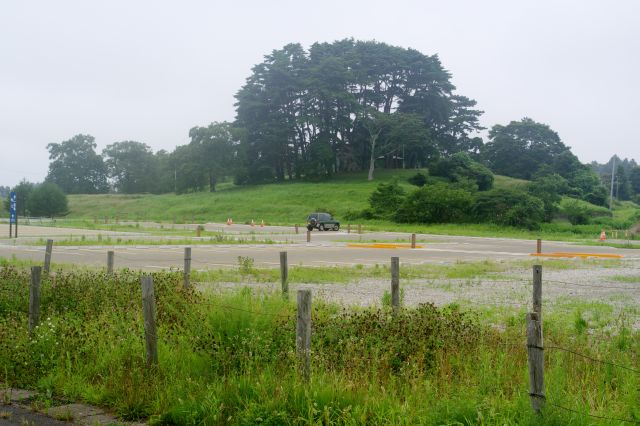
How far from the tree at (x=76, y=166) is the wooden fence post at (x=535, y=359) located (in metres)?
136

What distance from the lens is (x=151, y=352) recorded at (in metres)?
6.54

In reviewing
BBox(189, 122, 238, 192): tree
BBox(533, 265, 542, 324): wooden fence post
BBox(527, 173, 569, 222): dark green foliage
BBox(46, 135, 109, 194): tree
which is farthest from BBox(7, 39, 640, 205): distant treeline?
BBox(533, 265, 542, 324): wooden fence post

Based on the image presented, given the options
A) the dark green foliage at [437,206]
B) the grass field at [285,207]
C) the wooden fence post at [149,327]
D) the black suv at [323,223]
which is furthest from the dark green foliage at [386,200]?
the wooden fence post at [149,327]

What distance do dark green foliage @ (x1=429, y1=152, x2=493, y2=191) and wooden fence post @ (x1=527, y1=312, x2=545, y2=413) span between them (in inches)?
2831

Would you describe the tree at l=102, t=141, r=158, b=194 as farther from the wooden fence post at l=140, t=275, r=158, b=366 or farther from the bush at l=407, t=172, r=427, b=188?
the wooden fence post at l=140, t=275, r=158, b=366

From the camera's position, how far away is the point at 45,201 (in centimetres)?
9025

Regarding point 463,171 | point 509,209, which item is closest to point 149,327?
point 509,209

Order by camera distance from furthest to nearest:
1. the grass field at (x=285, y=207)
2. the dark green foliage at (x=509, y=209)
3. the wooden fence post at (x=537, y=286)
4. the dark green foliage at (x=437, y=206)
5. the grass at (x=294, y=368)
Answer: the dark green foliage at (x=437, y=206) < the dark green foliage at (x=509, y=209) < the grass field at (x=285, y=207) < the wooden fence post at (x=537, y=286) < the grass at (x=294, y=368)

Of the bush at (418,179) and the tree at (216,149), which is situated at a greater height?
the tree at (216,149)

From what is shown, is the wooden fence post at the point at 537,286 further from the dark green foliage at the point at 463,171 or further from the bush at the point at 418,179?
the bush at the point at 418,179

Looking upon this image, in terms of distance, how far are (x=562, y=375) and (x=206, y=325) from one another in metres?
3.78

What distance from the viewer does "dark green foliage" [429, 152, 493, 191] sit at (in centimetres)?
7994

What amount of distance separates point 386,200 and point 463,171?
63.3 ft

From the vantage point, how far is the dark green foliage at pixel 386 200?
215 ft
